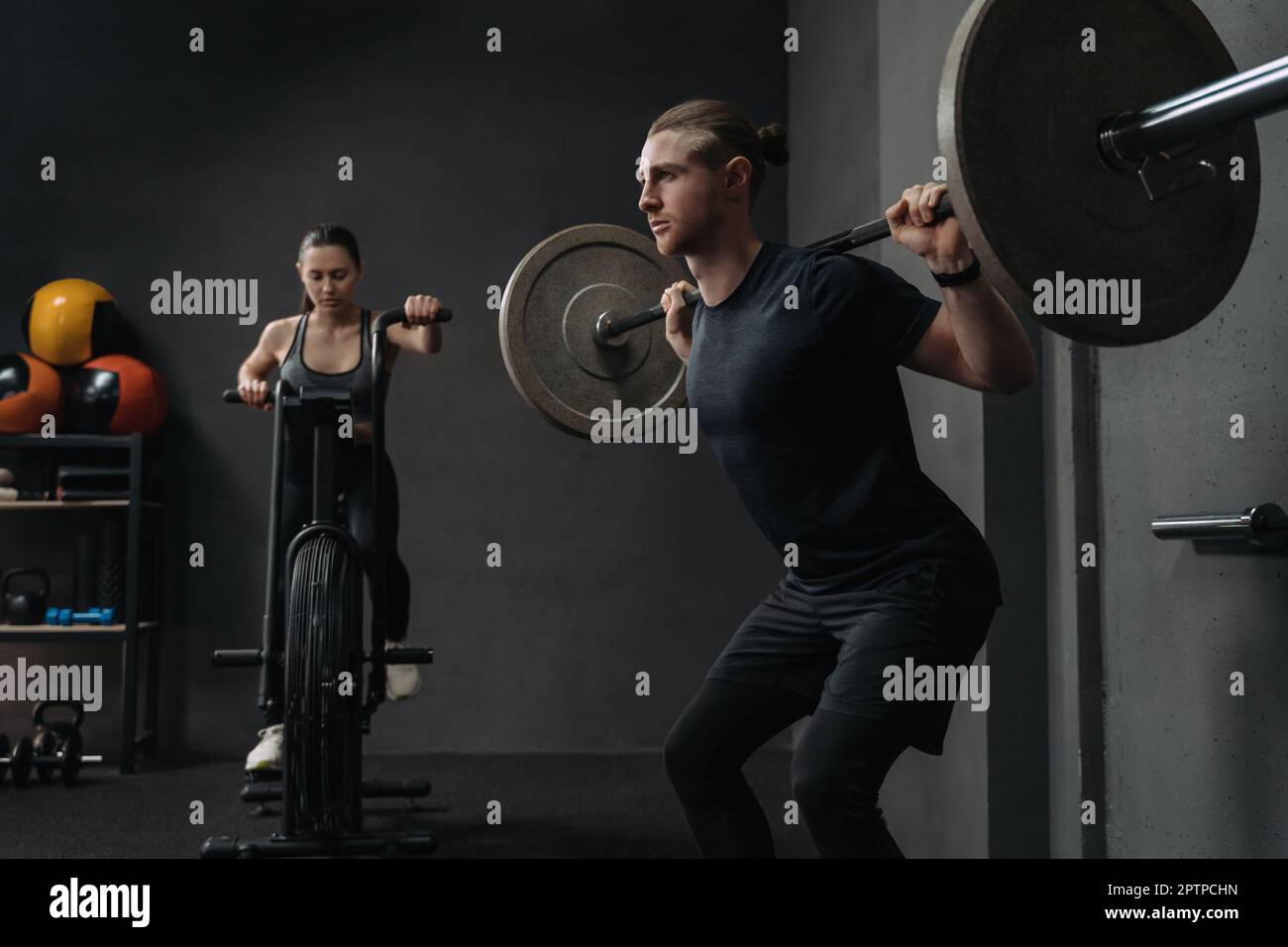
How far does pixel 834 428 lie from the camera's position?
153 centimetres

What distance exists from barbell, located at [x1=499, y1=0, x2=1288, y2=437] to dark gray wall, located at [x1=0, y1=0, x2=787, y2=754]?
128 inches

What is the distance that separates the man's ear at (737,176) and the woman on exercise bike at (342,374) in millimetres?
1595

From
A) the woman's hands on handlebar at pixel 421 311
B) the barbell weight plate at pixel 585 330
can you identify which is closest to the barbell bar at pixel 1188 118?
the barbell weight plate at pixel 585 330

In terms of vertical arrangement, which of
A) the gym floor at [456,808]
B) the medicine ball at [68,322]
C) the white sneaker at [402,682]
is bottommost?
the gym floor at [456,808]

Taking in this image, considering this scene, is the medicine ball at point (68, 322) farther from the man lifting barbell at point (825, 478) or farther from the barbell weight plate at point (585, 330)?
the man lifting barbell at point (825, 478)

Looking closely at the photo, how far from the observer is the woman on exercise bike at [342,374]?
3182 mm

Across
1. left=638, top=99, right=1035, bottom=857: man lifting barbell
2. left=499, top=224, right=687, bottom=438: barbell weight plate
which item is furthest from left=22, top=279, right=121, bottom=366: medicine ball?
left=638, top=99, right=1035, bottom=857: man lifting barbell

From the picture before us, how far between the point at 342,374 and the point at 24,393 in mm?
1317

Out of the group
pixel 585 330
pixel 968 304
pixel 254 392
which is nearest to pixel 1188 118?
pixel 968 304

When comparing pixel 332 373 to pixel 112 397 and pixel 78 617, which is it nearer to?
pixel 112 397

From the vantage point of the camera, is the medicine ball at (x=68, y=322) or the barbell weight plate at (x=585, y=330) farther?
the medicine ball at (x=68, y=322)

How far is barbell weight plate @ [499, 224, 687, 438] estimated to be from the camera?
2.27 meters

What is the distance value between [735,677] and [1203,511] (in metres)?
0.72
